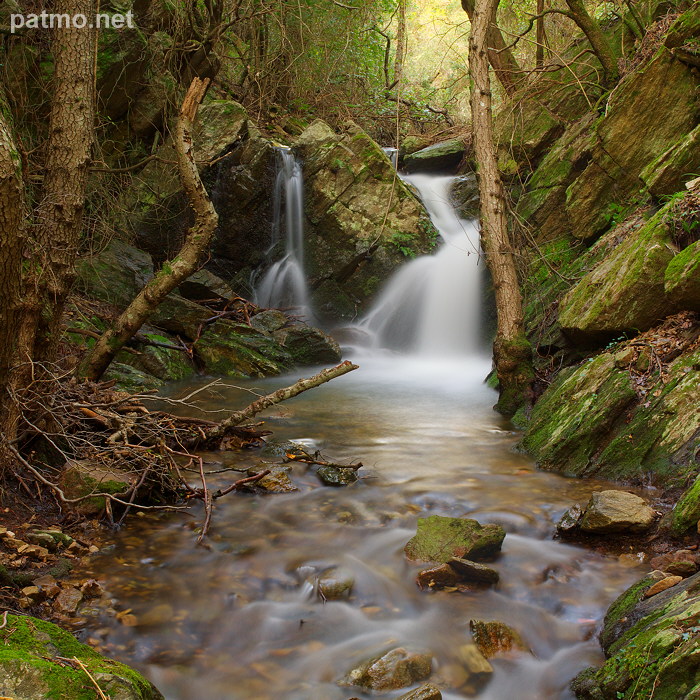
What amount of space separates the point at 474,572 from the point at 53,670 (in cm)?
219

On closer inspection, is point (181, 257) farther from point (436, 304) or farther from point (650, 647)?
point (436, 304)

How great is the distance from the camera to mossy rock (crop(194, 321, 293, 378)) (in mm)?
9156

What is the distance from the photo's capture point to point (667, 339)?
4.64 meters

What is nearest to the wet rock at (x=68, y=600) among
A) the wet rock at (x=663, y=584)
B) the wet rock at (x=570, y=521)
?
the wet rock at (x=663, y=584)

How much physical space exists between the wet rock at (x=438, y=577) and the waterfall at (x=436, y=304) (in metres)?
7.32

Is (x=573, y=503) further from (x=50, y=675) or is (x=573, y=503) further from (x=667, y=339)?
(x=50, y=675)

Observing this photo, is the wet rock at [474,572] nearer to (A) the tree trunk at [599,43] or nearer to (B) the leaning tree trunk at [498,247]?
(B) the leaning tree trunk at [498,247]

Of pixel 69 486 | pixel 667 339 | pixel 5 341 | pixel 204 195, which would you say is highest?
pixel 204 195

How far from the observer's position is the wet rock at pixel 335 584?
3.20 metres

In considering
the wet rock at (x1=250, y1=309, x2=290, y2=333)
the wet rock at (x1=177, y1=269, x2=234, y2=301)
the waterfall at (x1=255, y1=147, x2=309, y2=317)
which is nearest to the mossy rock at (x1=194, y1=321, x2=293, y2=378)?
the wet rock at (x1=250, y1=309, x2=290, y2=333)

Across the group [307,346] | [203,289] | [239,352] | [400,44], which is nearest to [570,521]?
[239,352]

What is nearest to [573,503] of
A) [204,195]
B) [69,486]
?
[69,486]

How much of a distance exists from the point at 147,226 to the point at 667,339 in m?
9.19

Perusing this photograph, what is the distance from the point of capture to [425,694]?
7.55 feet
